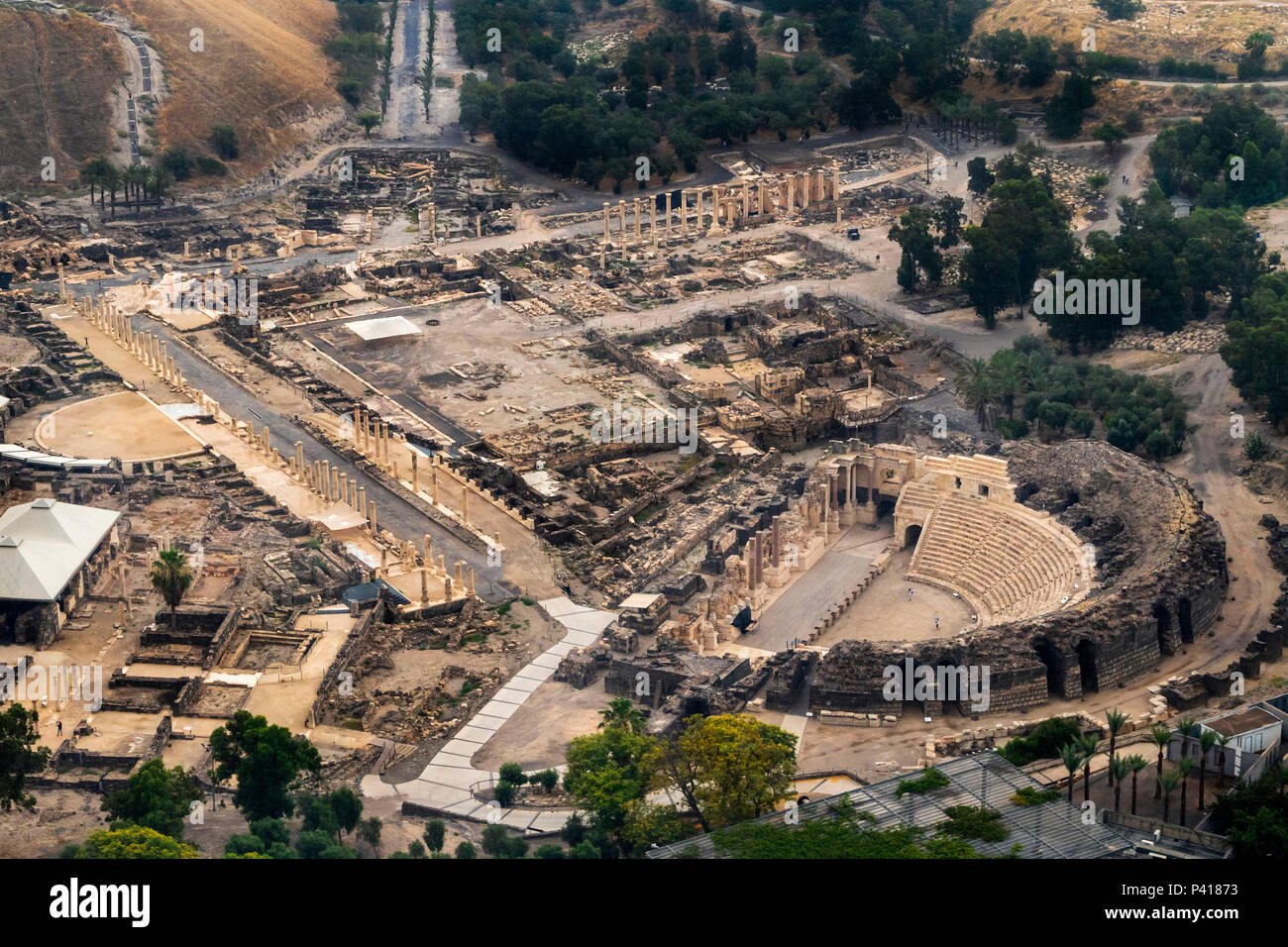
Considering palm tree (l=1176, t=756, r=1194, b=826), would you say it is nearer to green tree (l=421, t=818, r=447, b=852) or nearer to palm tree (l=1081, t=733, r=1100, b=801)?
palm tree (l=1081, t=733, r=1100, b=801)

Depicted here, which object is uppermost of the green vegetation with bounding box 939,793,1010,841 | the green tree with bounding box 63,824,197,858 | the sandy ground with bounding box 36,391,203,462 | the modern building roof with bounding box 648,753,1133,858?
the green vegetation with bounding box 939,793,1010,841

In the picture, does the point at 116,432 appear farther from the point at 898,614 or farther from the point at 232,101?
the point at 232,101

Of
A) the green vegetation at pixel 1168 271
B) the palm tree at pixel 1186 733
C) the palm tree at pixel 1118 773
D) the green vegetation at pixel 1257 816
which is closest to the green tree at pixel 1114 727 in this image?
the palm tree at pixel 1118 773

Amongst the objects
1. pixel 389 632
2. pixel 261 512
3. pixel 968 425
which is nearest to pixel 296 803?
pixel 389 632

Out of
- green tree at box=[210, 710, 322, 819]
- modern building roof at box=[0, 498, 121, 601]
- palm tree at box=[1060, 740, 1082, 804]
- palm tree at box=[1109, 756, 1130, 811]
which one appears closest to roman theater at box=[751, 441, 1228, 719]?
palm tree at box=[1109, 756, 1130, 811]
